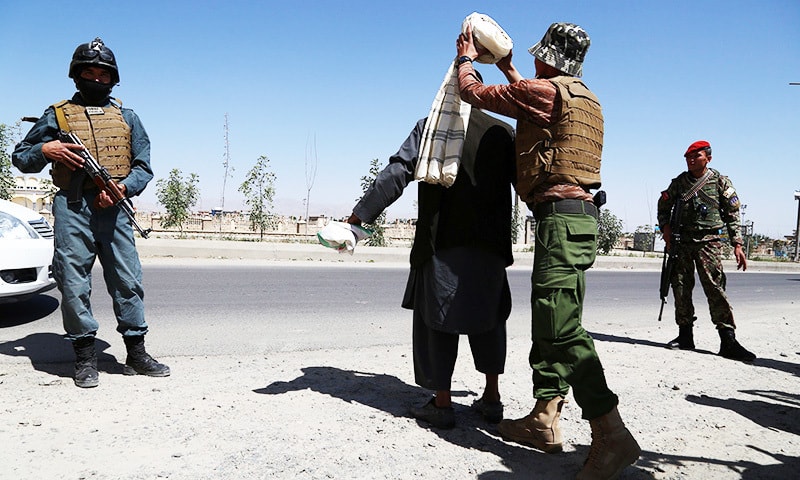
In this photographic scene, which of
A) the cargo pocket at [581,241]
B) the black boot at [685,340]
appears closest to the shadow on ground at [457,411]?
the cargo pocket at [581,241]

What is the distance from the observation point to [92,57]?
354 cm

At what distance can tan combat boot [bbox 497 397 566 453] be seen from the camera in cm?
274

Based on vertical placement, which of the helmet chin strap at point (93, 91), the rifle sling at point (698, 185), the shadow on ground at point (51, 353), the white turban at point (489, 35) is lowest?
the shadow on ground at point (51, 353)

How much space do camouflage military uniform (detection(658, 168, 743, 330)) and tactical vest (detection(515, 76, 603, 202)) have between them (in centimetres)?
326

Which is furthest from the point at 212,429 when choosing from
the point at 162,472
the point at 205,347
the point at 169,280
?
the point at 169,280

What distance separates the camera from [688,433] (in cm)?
307

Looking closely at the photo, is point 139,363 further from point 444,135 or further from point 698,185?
point 698,185

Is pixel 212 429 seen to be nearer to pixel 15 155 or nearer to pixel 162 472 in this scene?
pixel 162 472

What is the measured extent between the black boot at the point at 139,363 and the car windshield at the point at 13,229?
2.61m

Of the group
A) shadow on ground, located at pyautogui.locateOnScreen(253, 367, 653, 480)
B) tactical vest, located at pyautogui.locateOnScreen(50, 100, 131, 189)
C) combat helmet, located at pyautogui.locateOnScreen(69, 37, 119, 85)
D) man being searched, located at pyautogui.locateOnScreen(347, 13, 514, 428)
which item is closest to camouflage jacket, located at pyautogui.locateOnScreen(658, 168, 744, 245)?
shadow on ground, located at pyautogui.locateOnScreen(253, 367, 653, 480)

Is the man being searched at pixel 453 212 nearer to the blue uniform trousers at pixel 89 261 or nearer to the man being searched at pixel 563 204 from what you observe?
the man being searched at pixel 563 204

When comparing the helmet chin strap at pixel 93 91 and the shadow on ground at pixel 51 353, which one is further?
the shadow on ground at pixel 51 353

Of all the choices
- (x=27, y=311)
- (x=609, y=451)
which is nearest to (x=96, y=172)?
(x=609, y=451)

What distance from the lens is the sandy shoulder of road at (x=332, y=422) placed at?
2.45 meters
